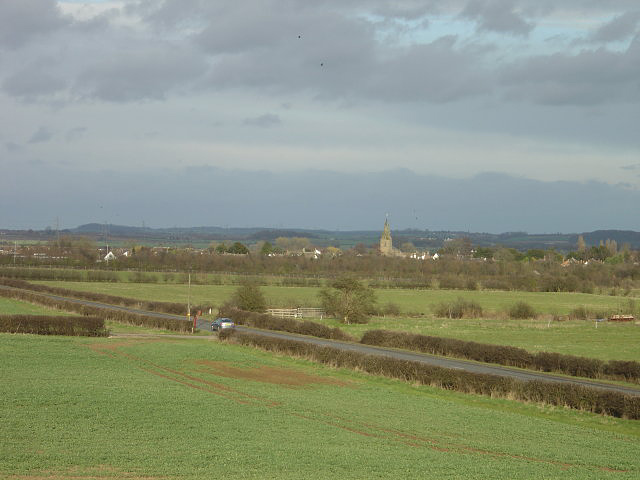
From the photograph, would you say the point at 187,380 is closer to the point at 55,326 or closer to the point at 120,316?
the point at 55,326

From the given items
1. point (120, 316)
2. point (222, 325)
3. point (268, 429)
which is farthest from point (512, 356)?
point (120, 316)

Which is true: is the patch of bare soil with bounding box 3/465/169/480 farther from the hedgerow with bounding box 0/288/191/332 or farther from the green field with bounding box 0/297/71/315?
the green field with bounding box 0/297/71/315

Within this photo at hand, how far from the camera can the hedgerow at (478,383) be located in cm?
2542

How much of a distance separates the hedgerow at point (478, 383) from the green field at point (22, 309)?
25.8 m

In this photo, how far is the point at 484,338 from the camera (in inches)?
2048

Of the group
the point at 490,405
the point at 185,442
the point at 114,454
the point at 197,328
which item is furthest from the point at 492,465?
the point at 197,328

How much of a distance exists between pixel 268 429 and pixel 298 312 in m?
48.6

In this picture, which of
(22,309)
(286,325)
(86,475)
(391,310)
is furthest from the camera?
(391,310)

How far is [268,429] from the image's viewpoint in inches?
774

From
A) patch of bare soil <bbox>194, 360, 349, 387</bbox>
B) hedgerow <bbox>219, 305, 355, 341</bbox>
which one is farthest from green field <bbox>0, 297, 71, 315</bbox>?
patch of bare soil <bbox>194, 360, 349, 387</bbox>

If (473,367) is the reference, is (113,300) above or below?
above

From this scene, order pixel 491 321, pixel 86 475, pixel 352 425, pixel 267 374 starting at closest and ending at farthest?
pixel 86 475, pixel 352 425, pixel 267 374, pixel 491 321

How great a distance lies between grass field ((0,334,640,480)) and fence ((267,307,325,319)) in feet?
115

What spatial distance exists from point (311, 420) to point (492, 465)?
20.8 feet
